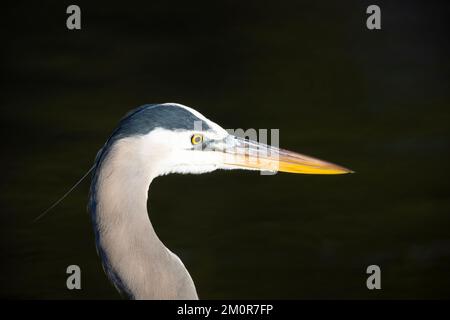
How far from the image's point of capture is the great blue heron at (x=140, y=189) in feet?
11.1

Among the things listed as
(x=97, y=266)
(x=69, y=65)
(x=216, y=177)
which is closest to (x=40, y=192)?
(x=97, y=266)

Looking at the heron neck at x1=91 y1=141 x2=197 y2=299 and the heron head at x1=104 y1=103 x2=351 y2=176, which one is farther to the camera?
the heron head at x1=104 y1=103 x2=351 y2=176

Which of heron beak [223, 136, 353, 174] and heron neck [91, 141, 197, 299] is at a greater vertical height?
heron beak [223, 136, 353, 174]

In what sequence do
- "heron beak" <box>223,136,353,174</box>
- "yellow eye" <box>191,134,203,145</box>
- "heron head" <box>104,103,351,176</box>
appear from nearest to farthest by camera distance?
"heron head" <box>104,103,351,176</box> → "yellow eye" <box>191,134,203,145</box> → "heron beak" <box>223,136,353,174</box>

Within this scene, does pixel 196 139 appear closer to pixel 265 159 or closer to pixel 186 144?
pixel 186 144

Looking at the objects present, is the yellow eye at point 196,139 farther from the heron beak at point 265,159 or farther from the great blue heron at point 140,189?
the heron beak at point 265,159

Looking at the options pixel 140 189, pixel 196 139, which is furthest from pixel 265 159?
pixel 140 189

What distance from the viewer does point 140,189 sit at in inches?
136

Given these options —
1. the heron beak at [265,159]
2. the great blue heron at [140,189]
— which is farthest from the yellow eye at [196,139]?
the heron beak at [265,159]


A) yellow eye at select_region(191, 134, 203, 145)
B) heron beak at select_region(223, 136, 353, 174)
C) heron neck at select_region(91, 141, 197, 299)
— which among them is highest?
yellow eye at select_region(191, 134, 203, 145)

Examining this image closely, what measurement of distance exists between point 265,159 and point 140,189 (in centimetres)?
71

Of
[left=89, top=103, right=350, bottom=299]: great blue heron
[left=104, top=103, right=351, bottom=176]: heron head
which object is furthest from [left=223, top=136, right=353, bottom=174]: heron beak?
[left=89, top=103, right=350, bottom=299]: great blue heron

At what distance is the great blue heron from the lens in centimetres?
339

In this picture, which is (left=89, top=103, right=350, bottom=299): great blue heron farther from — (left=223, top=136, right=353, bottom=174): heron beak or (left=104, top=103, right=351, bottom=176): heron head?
(left=223, top=136, right=353, bottom=174): heron beak
